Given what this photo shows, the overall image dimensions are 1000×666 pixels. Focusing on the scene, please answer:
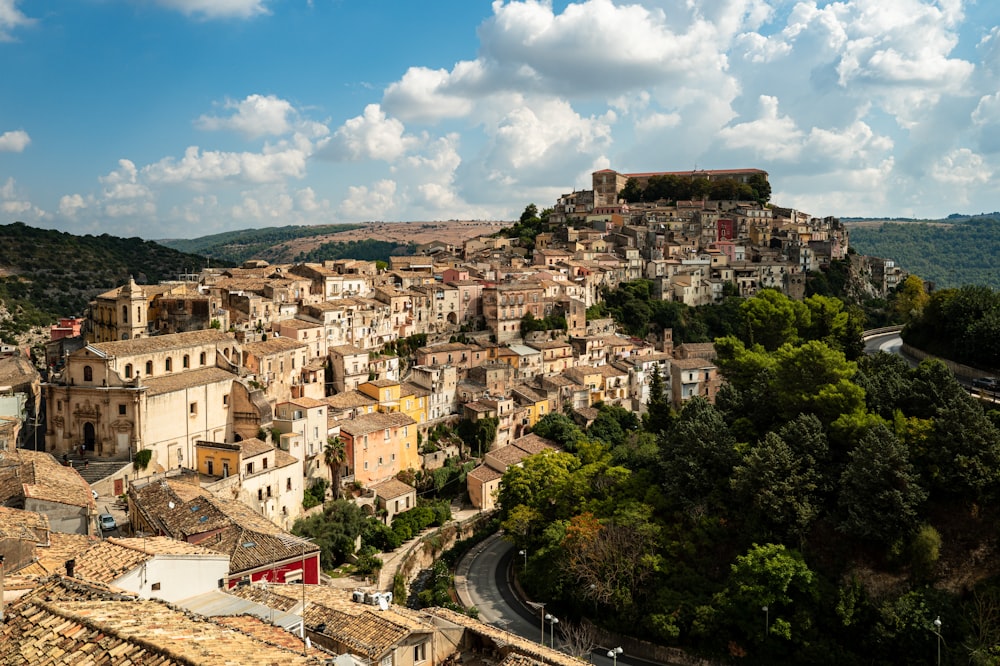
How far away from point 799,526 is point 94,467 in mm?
26342

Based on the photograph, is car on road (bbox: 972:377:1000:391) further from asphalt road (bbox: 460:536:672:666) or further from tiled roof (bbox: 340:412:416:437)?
tiled roof (bbox: 340:412:416:437)

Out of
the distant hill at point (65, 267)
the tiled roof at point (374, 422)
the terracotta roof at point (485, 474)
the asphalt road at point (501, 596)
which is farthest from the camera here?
the distant hill at point (65, 267)

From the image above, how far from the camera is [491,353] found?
2213 inches

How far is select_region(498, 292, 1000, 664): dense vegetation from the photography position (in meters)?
26.8

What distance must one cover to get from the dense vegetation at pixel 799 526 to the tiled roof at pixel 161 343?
1605 centimetres

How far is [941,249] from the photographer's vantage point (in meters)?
151

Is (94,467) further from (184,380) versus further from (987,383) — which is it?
(987,383)

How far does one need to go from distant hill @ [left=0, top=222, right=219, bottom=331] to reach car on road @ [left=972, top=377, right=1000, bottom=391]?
65.6 meters

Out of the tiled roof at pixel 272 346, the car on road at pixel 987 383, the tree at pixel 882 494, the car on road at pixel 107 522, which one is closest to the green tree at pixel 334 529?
the tiled roof at pixel 272 346

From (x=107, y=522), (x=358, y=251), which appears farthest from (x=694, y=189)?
(x=358, y=251)

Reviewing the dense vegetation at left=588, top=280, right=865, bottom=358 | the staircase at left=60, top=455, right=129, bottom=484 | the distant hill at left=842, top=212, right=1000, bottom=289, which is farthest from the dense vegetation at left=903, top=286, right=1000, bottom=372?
the distant hill at left=842, top=212, right=1000, bottom=289

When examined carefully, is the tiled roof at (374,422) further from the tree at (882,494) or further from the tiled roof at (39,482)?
the tree at (882,494)

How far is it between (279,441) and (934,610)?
86.7 ft

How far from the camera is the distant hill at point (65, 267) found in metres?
73.3
